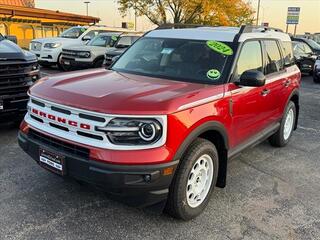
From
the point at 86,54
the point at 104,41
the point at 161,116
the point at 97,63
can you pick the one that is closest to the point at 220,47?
the point at 161,116

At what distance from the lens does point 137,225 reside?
3408 millimetres

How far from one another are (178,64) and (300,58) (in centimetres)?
1297

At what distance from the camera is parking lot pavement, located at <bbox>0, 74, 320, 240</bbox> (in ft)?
10.8

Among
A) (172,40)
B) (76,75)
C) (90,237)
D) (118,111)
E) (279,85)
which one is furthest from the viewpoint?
(279,85)

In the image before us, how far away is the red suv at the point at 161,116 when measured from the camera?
2969 millimetres

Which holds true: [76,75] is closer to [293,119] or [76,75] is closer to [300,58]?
[293,119]

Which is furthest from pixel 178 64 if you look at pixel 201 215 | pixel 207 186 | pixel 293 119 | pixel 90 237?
pixel 293 119

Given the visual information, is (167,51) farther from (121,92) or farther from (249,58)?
(121,92)

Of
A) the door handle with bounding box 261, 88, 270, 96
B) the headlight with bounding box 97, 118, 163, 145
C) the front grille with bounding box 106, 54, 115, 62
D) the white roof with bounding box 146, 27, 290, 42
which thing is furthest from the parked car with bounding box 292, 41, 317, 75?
the headlight with bounding box 97, 118, 163, 145

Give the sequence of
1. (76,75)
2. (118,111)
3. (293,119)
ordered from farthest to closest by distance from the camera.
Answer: (293,119) < (76,75) < (118,111)

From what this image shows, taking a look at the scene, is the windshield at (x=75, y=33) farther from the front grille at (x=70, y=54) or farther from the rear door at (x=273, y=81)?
the rear door at (x=273, y=81)

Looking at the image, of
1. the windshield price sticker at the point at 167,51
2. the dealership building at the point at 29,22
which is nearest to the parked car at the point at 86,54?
the windshield price sticker at the point at 167,51

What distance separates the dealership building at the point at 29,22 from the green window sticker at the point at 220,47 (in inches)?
987

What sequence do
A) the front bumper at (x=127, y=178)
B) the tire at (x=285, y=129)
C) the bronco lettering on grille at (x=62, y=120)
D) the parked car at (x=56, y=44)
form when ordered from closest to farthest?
the front bumper at (x=127, y=178)
the bronco lettering on grille at (x=62, y=120)
the tire at (x=285, y=129)
the parked car at (x=56, y=44)
